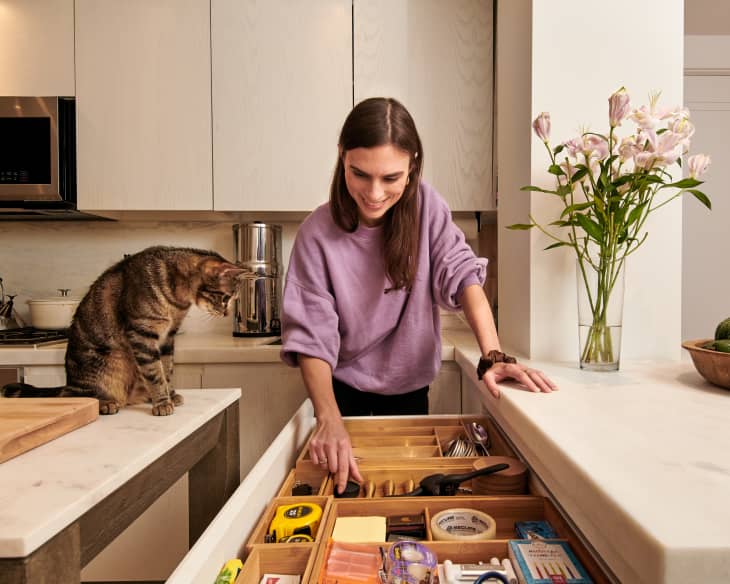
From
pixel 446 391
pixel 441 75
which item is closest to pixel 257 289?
pixel 446 391

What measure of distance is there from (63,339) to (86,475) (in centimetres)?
162

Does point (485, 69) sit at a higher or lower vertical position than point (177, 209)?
higher

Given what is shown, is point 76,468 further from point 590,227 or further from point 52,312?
point 52,312

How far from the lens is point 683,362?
1116 mm

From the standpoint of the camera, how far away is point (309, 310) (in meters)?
1.10

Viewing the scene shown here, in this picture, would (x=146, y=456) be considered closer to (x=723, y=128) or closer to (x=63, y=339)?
(x=63, y=339)

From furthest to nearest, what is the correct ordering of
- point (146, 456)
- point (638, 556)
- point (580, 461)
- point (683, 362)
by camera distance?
point (683, 362) < point (146, 456) < point (580, 461) < point (638, 556)

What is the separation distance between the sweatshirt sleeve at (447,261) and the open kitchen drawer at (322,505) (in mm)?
287

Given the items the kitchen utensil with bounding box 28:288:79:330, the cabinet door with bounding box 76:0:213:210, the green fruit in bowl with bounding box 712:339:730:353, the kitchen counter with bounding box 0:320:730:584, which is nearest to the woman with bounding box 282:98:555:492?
the kitchen counter with bounding box 0:320:730:584

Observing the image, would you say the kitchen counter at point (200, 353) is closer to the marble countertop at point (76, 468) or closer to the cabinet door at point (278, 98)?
the cabinet door at point (278, 98)

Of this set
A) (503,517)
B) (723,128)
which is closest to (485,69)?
(723,128)

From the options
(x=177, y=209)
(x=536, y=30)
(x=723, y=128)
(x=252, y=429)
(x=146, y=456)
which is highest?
(x=723, y=128)

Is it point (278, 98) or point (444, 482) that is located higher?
point (278, 98)

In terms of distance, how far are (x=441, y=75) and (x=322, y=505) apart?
1.77 m
